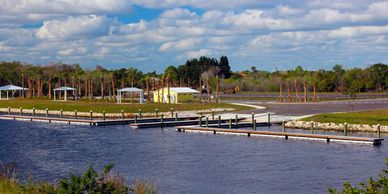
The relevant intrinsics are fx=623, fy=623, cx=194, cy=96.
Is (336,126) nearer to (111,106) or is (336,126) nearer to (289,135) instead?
(289,135)

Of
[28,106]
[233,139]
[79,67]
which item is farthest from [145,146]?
[79,67]

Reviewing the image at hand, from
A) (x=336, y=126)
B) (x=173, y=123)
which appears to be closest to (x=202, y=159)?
(x=336, y=126)

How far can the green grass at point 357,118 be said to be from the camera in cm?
5097

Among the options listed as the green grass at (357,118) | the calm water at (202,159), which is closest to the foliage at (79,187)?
the calm water at (202,159)

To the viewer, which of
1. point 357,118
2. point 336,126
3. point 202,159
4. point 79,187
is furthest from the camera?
point 357,118

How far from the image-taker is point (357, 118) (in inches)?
2074

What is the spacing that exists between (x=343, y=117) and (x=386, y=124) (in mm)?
4856

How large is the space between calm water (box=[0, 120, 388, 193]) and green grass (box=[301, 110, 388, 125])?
9.68 metres

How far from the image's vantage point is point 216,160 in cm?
3550

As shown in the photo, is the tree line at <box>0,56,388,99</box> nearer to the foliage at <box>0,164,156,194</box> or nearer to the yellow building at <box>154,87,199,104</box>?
the yellow building at <box>154,87,199,104</box>

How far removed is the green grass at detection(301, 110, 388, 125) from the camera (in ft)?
167

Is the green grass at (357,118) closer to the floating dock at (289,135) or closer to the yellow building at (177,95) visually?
the floating dock at (289,135)

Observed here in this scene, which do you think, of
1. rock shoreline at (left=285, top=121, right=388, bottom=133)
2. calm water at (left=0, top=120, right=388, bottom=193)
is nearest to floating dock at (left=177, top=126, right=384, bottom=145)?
calm water at (left=0, top=120, right=388, bottom=193)

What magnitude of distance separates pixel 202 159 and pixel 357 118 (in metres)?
21.6
